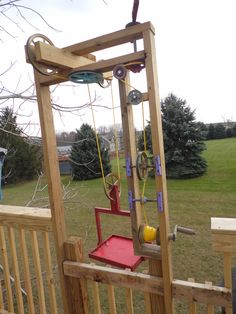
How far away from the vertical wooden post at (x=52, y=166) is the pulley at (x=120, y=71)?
1.26 feet

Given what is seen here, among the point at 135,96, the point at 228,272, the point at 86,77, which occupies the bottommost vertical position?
the point at 228,272

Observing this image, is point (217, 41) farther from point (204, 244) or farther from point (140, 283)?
point (140, 283)

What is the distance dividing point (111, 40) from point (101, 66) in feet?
0.31

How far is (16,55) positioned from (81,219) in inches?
175

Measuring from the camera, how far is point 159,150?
93 centimetres

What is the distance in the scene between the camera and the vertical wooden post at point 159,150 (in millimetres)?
894

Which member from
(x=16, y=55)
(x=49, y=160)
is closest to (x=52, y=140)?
(x=49, y=160)

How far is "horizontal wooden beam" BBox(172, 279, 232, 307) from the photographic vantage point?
0.97 metres

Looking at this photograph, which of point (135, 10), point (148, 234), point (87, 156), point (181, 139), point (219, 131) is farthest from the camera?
point (219, 131)

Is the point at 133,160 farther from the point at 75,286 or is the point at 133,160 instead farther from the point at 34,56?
the point at 75,286

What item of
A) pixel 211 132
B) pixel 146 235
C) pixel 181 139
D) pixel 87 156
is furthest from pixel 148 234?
pixel 211 132

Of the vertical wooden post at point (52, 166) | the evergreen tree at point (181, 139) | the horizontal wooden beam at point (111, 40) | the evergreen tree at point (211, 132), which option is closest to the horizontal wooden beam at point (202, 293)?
the vertical wooden post at point (52, 166)

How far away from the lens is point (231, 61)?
7980 mm

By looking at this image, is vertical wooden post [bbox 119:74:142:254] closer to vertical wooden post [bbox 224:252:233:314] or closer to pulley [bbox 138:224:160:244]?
pulley [bbox 138:224:160:244]
